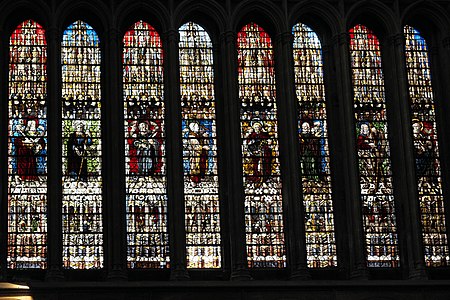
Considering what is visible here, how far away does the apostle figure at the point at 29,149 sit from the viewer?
93.6ft

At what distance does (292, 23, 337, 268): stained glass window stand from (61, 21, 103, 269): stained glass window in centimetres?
506

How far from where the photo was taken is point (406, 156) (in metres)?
29.5

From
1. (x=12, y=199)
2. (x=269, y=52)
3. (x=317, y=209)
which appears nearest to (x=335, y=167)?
(x=317, y=209)

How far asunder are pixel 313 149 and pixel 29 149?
700 centimetres

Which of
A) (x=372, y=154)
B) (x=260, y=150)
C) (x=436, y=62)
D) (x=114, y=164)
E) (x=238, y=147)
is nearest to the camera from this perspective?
(x=114, y=164)

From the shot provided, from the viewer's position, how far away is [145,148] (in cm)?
2911

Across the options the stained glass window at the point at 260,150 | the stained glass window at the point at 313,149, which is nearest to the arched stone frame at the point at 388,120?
the stained glass window at the point at 313,149

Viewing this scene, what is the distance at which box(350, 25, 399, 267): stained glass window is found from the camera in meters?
29.2

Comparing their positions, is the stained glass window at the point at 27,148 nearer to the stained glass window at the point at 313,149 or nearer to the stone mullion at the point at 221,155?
the stone mullion at the point at 221,155

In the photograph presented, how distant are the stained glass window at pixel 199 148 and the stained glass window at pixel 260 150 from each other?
2.53ft

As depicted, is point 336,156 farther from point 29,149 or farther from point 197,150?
point 29,149

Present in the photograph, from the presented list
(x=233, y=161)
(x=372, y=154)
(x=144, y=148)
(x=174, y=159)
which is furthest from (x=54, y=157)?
(x=372, y=154)

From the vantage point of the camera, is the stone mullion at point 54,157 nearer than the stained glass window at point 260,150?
Yes

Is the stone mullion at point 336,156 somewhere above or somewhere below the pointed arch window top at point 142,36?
below
